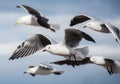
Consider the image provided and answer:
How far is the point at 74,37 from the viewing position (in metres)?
7.18

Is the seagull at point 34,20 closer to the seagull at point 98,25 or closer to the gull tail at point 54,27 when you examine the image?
the gull tail at point 54,27

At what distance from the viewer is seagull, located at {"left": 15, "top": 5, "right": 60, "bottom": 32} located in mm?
7672

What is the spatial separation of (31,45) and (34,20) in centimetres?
42

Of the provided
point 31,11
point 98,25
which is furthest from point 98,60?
point 31,11

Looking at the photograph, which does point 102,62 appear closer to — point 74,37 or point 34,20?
point 74,37

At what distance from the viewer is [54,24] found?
769 cm

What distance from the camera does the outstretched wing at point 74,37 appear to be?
688 centimetres

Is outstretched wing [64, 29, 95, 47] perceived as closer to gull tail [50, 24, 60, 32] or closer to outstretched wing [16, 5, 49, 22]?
gull tail [50, 24, 60, 32]

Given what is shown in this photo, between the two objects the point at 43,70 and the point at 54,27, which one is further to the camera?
the point at 43,70

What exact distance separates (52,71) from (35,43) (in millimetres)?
532

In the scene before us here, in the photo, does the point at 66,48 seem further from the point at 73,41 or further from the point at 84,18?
the point at 84,18

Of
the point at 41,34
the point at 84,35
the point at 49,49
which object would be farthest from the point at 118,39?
the point at 41,34

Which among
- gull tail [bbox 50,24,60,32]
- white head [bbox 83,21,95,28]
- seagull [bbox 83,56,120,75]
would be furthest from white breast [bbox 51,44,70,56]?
white head [bbox 83,21,95,28]

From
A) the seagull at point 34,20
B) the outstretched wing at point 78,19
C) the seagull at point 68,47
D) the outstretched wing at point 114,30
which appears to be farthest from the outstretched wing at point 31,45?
the outstretched wing at point 114,30
